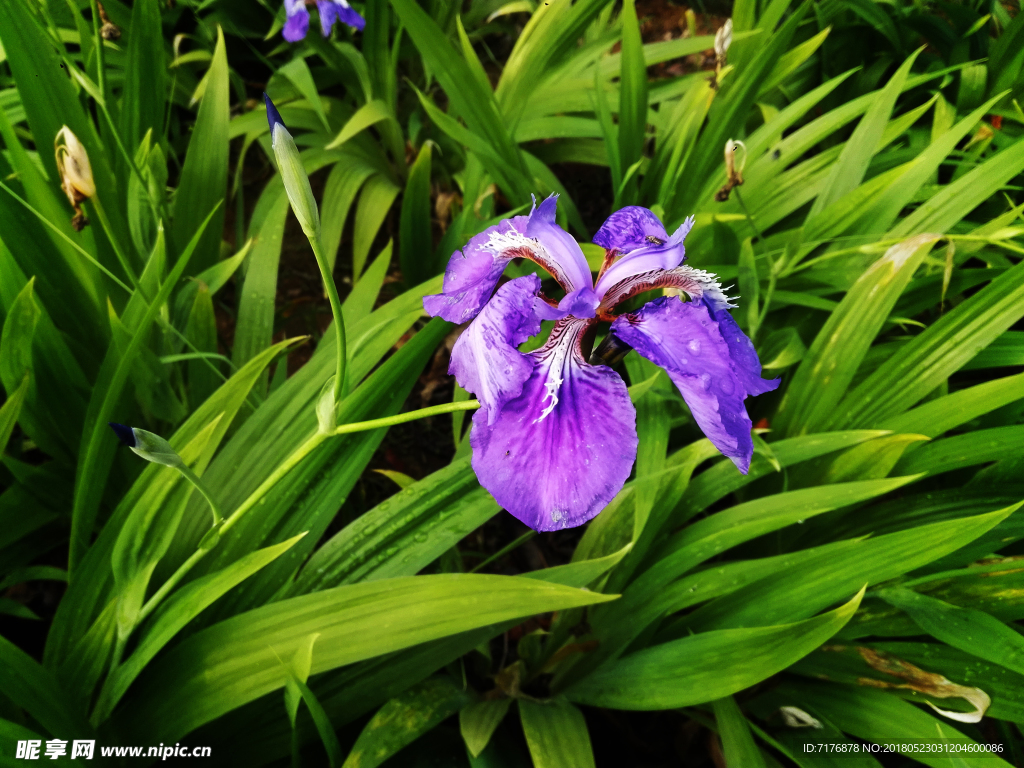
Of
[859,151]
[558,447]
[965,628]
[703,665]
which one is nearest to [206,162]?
[558,447]

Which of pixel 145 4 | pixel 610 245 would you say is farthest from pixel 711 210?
pixel 145 4

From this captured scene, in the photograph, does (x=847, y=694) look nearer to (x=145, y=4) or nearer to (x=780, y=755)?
(x=780, y=755)

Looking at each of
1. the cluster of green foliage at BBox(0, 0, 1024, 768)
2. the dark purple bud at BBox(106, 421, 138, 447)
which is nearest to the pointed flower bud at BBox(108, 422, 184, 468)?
the dark purple bud at BBox(106, 421, 138, 447)

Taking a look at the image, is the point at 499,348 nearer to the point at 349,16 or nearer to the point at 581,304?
the point at 581,304

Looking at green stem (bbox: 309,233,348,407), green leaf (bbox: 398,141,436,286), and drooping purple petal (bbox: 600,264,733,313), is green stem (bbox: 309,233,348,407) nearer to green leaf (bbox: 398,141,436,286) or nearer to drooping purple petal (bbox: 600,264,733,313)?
drooping purple petal (bbox: 600,264,733,313)

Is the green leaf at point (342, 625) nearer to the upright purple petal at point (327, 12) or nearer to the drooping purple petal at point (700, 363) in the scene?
the drooping purple petal at point (700, 363)

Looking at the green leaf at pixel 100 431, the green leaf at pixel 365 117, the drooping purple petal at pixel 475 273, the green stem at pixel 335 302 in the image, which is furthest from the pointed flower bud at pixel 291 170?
the green leaf at pixel 365 117
